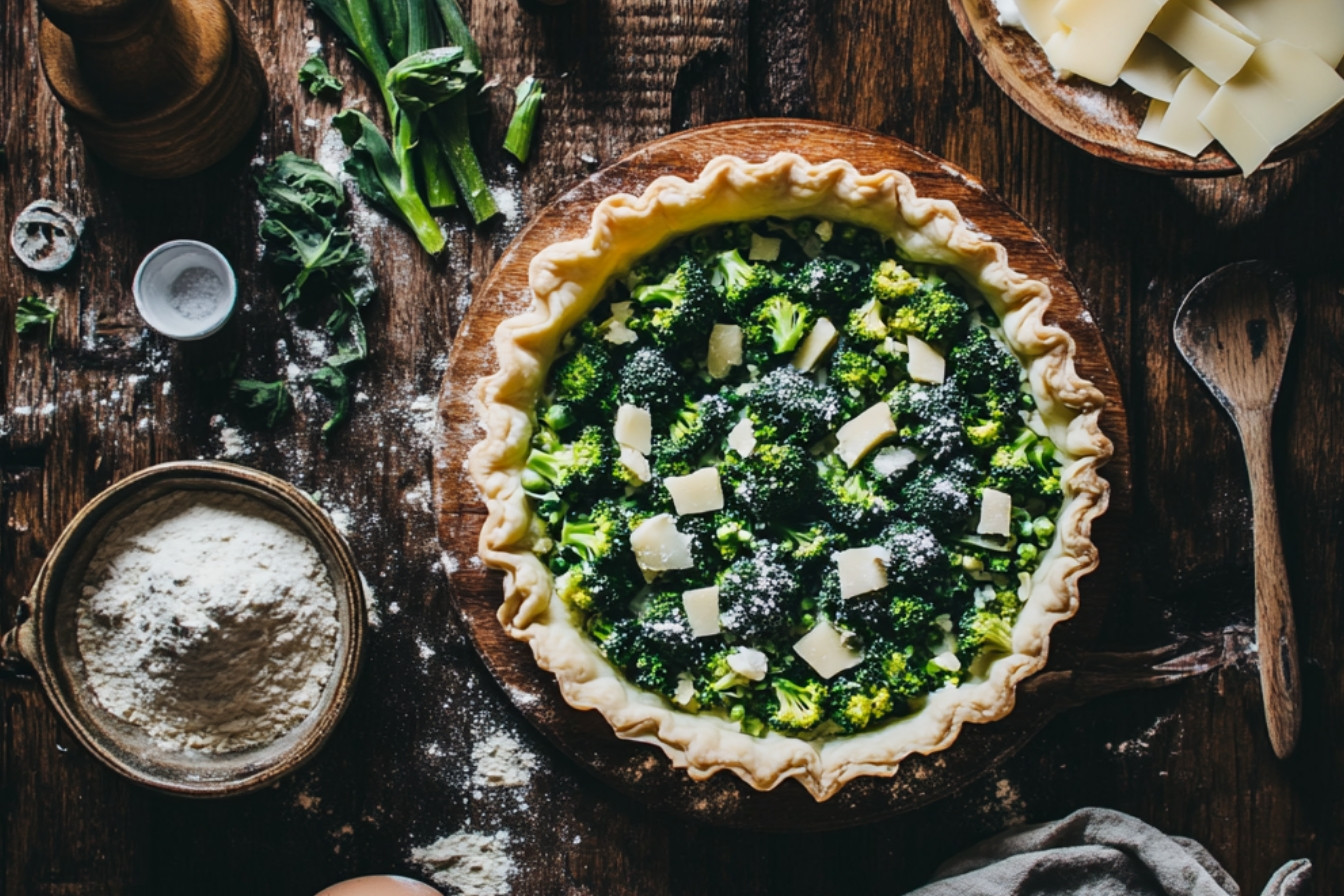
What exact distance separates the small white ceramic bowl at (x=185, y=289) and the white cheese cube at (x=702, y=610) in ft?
4.76

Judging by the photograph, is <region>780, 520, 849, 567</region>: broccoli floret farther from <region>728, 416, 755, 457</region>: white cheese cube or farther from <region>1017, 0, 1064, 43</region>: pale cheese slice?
<region>1017, 0, 1064, 43</region>: pale cheese slice

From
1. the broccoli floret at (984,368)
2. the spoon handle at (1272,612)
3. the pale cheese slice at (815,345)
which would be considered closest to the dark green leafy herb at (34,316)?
the pale cheese slice at (815,345)

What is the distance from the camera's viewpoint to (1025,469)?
2.33 m

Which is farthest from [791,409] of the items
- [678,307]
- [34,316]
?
[34,316]

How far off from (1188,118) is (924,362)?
94cm

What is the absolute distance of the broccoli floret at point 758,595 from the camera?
2.29 m

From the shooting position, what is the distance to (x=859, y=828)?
2703 millimetres

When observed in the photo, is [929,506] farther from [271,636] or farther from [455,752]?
[271,636]

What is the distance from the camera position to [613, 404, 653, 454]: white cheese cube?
7.61ft

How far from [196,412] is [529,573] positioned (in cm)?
115

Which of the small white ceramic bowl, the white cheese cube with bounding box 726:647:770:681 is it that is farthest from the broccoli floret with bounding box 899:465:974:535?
the small white ceramic bowl

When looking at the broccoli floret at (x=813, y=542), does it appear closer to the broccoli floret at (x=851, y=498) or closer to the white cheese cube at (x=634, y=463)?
the broccoli floret at (x=851, y=498)

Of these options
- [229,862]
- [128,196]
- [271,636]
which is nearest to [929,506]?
[271,636]

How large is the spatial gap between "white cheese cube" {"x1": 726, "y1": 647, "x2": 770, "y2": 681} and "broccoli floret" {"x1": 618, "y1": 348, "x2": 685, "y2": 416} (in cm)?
61
